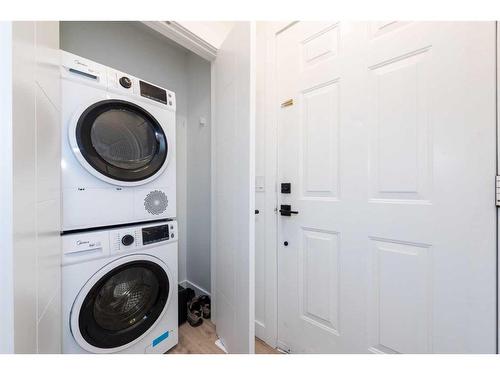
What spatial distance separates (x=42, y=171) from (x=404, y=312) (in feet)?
4.80

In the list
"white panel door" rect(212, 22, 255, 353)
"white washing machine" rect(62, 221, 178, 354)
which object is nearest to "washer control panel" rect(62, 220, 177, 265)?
"white washing machine" rect(62, 221, 178, 354)

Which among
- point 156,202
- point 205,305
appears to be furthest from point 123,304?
point 205,305

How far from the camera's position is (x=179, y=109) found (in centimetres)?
187

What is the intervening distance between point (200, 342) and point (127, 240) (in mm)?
888

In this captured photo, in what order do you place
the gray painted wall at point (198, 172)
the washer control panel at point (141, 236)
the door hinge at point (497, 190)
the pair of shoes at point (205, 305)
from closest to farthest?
the door hinge at point (497, 190)
the washer control panel at point (141, 236)
the pair of shoes at point (205, 305)
the gray painted wall at point (198, 172)

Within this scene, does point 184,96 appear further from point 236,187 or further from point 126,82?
point 236,187

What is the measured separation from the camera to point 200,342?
1301 mm

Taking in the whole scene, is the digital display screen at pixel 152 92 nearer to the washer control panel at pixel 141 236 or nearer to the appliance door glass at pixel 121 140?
the appliance door glass at pixel 121 140

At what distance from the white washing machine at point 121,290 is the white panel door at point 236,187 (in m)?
0.31

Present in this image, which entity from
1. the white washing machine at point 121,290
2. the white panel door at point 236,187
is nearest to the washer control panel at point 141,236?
the white washing machine at point 121,290

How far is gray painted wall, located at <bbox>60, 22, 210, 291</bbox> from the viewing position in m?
1.51

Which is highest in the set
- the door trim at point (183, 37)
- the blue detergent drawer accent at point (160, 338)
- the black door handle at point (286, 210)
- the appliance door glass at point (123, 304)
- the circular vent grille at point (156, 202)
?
the door trim at point (183, 37)

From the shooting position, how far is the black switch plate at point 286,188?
1.21 metres

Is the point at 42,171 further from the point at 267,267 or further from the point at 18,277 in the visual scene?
the point at 267,267
